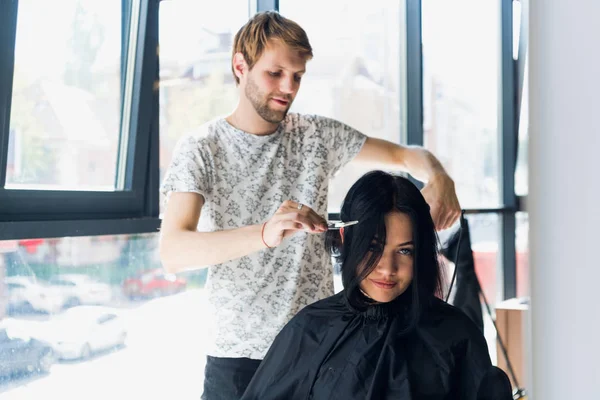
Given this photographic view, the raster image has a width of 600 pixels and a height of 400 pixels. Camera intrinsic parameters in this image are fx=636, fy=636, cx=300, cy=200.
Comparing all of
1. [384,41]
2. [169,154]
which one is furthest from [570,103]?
[384,41]

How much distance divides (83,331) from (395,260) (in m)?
1.39

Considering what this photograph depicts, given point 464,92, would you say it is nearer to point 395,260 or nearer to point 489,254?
point 489,254

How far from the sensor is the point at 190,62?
287cm

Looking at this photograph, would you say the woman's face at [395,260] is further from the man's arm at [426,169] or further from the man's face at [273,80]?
the man's face at [273,80]

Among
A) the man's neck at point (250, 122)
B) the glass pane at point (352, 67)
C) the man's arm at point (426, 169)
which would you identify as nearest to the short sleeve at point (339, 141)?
the man's arm at point (426, 169)

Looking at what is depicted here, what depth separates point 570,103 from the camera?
0.22m

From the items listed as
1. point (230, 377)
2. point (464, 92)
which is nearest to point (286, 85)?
point (230, 377)

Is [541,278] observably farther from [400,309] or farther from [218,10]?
[218,10]

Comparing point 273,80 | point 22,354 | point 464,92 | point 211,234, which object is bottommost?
point 22,354

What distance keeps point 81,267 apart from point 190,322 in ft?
2.34

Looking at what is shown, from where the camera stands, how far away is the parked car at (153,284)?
8.80 ft

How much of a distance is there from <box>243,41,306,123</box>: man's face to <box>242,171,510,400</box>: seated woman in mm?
345

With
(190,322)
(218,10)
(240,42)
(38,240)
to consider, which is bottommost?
(190,322)

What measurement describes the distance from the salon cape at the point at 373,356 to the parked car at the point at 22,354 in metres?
0.87
